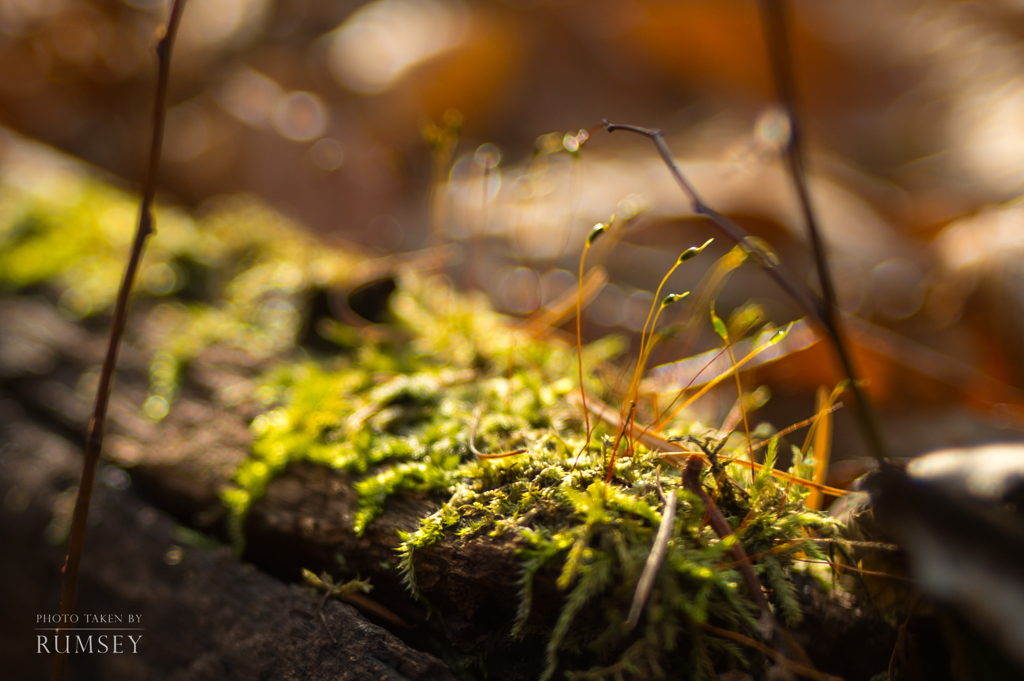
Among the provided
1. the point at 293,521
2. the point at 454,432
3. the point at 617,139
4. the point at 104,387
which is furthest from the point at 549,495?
the point at 617,139

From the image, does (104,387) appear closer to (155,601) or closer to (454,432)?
(155,601)

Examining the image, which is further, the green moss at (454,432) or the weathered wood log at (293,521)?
the weathered wood log at (293,521)

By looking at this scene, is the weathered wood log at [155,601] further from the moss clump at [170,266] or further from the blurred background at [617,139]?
the blurred background at [617,139]

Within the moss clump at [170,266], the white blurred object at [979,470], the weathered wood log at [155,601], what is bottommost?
the white blurred object at [979,470]

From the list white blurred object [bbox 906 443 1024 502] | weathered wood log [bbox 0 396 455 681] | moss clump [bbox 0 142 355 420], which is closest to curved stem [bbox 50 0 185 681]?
weathered wood log [bbox 0 396 455 681]

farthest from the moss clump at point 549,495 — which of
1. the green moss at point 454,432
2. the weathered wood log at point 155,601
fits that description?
the weathered wood log at point 155,601

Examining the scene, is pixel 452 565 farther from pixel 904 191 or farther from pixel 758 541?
pixel 904 191

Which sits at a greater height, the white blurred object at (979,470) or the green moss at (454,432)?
the green moss at (454,432)

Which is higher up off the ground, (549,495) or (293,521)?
(293,521)
